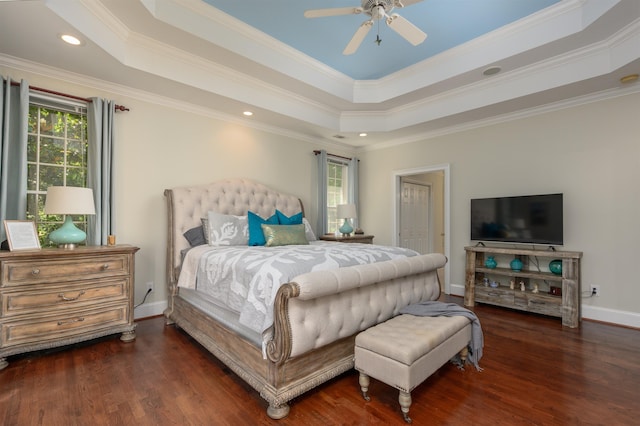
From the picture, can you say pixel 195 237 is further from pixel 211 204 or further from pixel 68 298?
Result: pixel 68 298

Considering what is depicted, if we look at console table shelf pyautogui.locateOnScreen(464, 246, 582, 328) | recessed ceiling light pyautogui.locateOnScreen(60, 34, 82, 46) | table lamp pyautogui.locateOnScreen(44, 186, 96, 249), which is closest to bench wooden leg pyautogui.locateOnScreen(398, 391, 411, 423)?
console table shelf pyautogui.locateOnScreen(464, 246, 582, 328)

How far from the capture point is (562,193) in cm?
383

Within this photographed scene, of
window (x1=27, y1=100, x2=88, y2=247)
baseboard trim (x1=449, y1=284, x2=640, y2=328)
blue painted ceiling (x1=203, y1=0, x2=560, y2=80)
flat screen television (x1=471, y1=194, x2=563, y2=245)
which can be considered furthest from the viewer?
flat screen television (x1=471, y1=194, x2=563, y2=245)

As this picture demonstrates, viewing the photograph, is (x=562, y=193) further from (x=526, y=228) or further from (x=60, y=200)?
(x=60, y=200)

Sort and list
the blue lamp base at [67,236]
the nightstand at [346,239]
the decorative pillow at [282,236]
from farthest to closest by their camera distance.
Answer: the nightstand at [346,239], the decorative pillow at [282,236], the blue lamp base at [67,236]

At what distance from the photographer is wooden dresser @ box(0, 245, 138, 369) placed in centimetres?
241

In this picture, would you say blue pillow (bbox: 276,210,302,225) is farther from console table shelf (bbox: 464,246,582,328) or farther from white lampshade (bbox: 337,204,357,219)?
console table shelf (bbox: 464,246,582,328)

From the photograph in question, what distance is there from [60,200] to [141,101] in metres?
1.57

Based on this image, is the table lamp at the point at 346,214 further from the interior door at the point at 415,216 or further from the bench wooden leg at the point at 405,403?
the bench wooden leg at the point at 405,403

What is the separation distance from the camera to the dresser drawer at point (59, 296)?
2.41m

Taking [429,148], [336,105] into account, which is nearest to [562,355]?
[429,148]

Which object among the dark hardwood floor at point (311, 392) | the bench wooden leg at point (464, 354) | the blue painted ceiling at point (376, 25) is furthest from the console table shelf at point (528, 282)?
the blue painted ceiling at point (376, 25)

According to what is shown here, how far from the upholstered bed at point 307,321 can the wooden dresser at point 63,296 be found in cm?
58

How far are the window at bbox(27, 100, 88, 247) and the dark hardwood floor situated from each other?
4.32 ft
